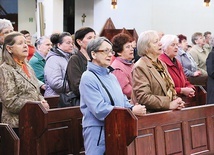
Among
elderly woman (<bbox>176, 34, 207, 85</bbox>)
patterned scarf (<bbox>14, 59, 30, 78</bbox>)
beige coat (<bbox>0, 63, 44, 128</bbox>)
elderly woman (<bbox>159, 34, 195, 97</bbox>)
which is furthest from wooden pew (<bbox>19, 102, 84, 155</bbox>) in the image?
elderly woman (<bbox>176, 34, 207, 85</bbox>)

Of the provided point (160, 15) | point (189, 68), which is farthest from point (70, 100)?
point (160, 15)

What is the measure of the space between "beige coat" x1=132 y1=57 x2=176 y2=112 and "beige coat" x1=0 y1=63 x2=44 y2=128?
0.95 m

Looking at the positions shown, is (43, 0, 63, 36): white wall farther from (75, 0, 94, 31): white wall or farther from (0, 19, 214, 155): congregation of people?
(0, 19, 214, 155): congregation of people

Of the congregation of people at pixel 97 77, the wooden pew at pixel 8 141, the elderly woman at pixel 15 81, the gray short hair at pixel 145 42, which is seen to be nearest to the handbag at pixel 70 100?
the congregation of people at pixel 97 77

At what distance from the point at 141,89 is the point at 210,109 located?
3.03 feet

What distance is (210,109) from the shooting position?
4.72 metres

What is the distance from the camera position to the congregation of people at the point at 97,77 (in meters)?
3.75

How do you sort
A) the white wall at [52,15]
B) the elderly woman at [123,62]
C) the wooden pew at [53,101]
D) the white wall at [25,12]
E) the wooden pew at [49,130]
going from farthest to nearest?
the white wall at [25,12], the white wall at [52,15], the wooden pew at [53,101], the elderly woman at [123,62], the wooden pew at [49,130]

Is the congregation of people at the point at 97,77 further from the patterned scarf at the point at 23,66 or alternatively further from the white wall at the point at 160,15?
the white wall at the point at 160,15

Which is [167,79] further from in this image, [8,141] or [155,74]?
[8,141]

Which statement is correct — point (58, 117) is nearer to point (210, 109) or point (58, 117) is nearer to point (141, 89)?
point (141, 89)

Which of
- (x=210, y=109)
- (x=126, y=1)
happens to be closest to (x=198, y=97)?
(x=210, y=109)

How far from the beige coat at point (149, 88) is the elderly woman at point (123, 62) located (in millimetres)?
515

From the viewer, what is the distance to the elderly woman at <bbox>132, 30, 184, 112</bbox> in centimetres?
420
